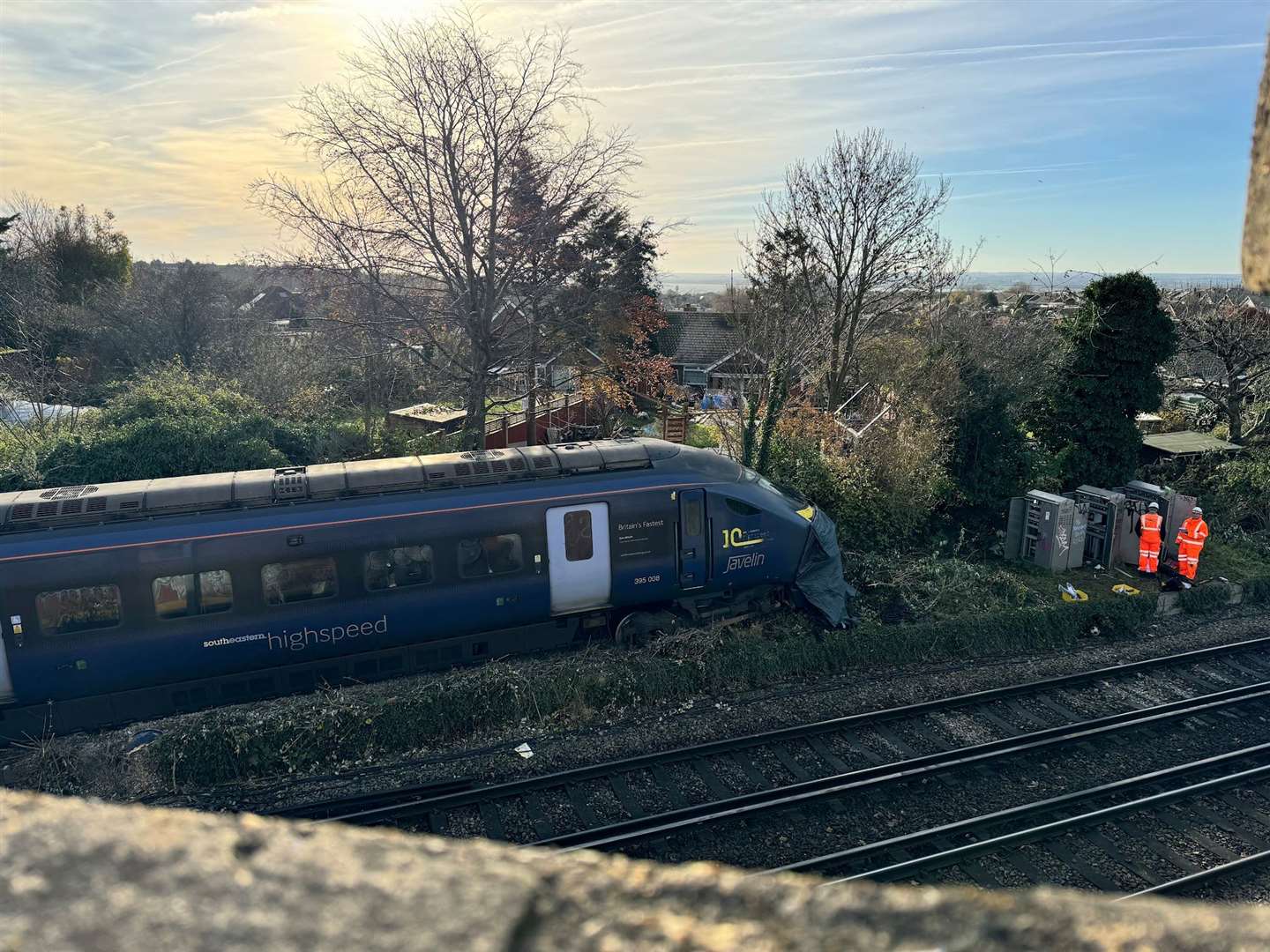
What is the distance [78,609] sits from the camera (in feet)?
35.2

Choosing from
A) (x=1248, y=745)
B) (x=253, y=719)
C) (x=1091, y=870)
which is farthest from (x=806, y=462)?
(x=253, y=719)

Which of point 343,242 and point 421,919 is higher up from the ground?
point 343,242

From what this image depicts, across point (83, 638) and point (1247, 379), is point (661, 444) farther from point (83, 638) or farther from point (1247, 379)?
point (1247, 379)

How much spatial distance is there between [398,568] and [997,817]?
8568mm

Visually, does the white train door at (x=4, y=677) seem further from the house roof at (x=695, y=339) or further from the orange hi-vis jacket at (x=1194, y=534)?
the house roof at (x=695, y=339)

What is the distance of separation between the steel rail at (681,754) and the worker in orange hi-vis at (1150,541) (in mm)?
3598

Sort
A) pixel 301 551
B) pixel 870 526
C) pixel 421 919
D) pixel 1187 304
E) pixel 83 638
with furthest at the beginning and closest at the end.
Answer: pixel 1187 304
pixel 870 526
pixel 301 551
pixel 83 638
pixel 421 919

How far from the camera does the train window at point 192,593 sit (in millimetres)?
10992

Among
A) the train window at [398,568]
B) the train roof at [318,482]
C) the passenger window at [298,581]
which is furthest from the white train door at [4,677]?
the train window at [398,568]

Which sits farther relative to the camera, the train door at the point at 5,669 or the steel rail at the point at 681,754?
the train door at the point at 5,669

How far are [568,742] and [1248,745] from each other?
32.6 ft

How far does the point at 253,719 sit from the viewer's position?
11312 millimetres

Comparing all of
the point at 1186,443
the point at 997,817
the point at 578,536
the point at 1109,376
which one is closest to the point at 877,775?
the point at 997,817

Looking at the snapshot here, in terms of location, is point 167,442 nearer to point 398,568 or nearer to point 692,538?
point 398,568
